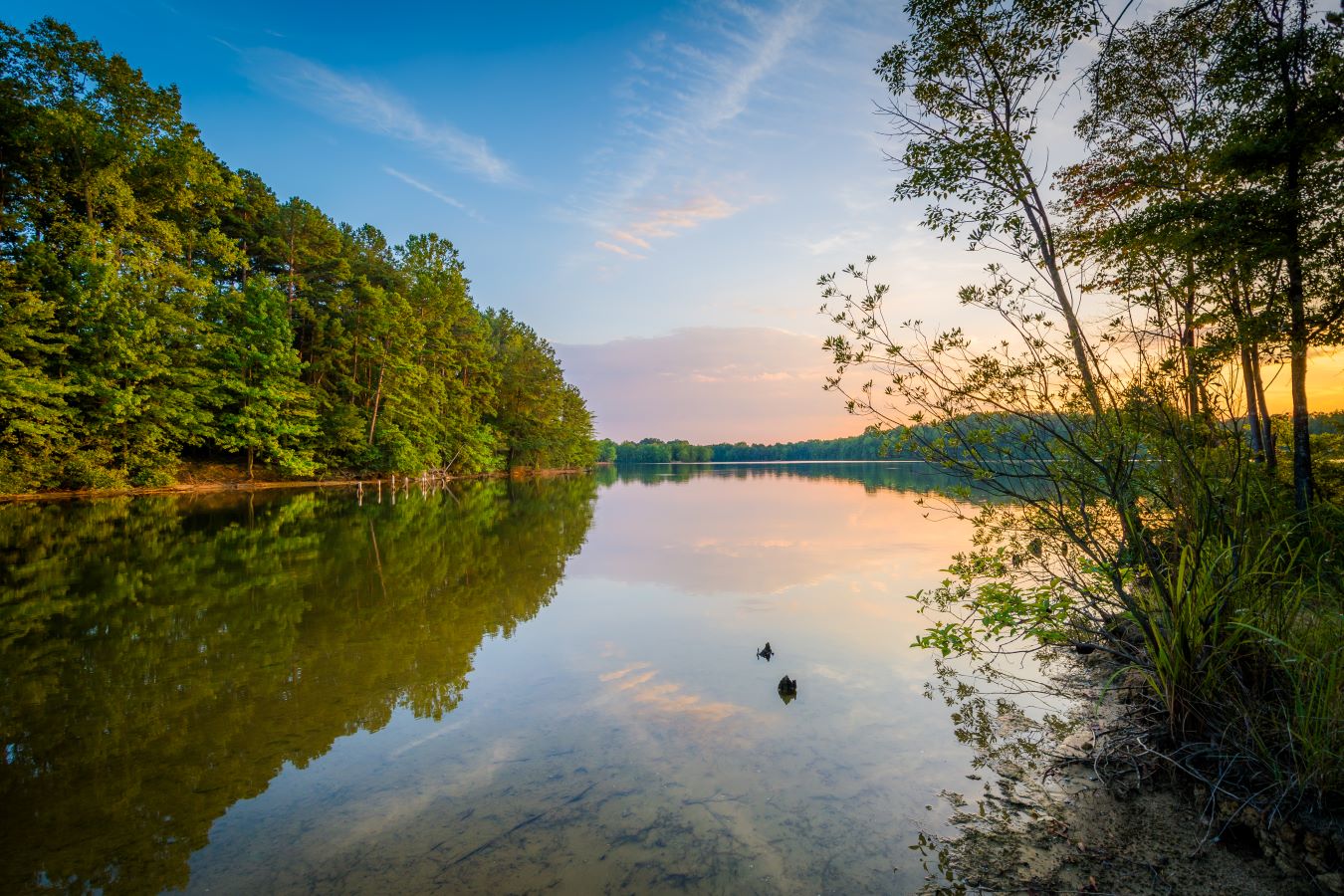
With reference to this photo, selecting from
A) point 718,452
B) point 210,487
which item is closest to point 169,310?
point 210,487

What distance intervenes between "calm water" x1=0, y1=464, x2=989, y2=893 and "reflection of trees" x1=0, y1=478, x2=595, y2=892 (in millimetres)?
32

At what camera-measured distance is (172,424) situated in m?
26.2

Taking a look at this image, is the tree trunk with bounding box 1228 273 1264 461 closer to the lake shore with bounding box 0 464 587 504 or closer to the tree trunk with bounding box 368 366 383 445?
the lake shore with bounding box 0 464 587 504

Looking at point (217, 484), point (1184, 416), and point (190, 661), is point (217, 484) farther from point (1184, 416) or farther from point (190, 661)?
Result: point (1184, 416)

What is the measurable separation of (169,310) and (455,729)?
98.8ft

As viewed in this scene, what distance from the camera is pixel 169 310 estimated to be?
2500 centimetres

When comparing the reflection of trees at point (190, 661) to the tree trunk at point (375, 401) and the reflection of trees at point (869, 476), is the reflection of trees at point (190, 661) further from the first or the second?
the tree trunk at point (375, 401)

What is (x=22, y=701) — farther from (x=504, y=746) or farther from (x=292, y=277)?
(x=292, y=277)

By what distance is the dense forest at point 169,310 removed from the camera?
2159 centimetres

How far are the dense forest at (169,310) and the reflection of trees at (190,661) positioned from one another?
9555mm

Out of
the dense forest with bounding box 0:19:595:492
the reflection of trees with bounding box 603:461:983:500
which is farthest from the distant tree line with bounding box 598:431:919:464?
the dense forest with bounding box 0:19:595:492

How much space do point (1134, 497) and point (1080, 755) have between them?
2096 mm

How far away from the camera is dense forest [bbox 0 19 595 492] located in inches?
850

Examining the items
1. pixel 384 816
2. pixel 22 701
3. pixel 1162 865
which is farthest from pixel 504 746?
pixel 22 701
